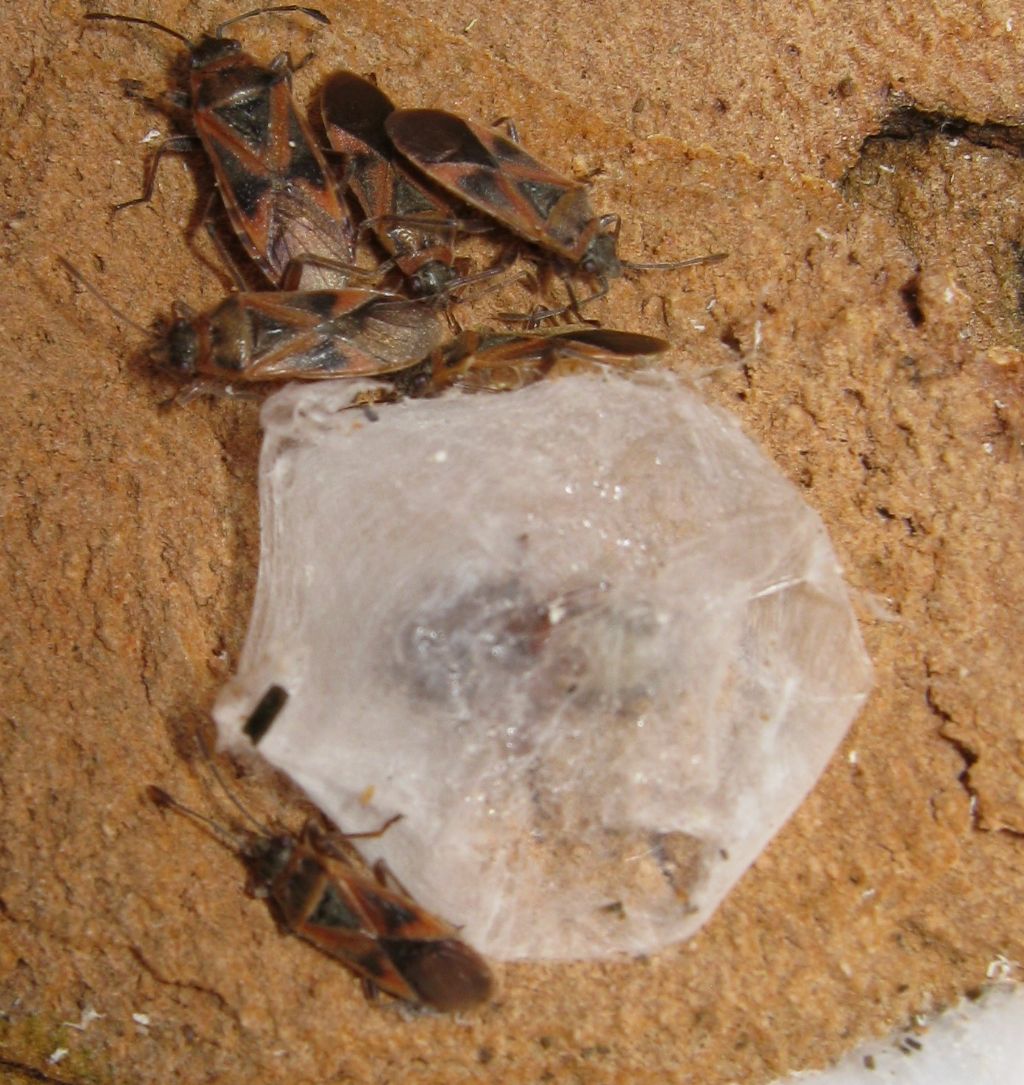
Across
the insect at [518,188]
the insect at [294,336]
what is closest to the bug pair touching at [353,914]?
the insect at [294,336]

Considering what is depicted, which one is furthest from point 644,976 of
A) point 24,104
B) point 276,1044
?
point 24,104

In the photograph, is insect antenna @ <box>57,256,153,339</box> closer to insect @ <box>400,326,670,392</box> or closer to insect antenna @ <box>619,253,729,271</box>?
insect @ <box>400,326,670,392</box>

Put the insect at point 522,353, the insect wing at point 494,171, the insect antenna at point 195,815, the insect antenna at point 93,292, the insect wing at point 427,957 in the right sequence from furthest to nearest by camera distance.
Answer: the insect wing at point 494,171 < the insect antenna at point 93,292 < the insect at point 522,353 < the insect antenna at point 195,815 < the insect wing at point 427,957

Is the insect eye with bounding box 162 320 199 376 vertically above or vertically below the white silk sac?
above

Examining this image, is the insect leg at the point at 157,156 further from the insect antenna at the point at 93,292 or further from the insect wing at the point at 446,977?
the insect wing at the point at 446,977

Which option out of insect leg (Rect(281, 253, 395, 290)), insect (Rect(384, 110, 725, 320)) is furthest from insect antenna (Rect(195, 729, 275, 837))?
insect (Rect(384, 110, 725, 320))

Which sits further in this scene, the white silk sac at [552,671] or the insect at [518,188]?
the insect at [518,188]

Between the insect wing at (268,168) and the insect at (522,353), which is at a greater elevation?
the insect wing at (268,168)
